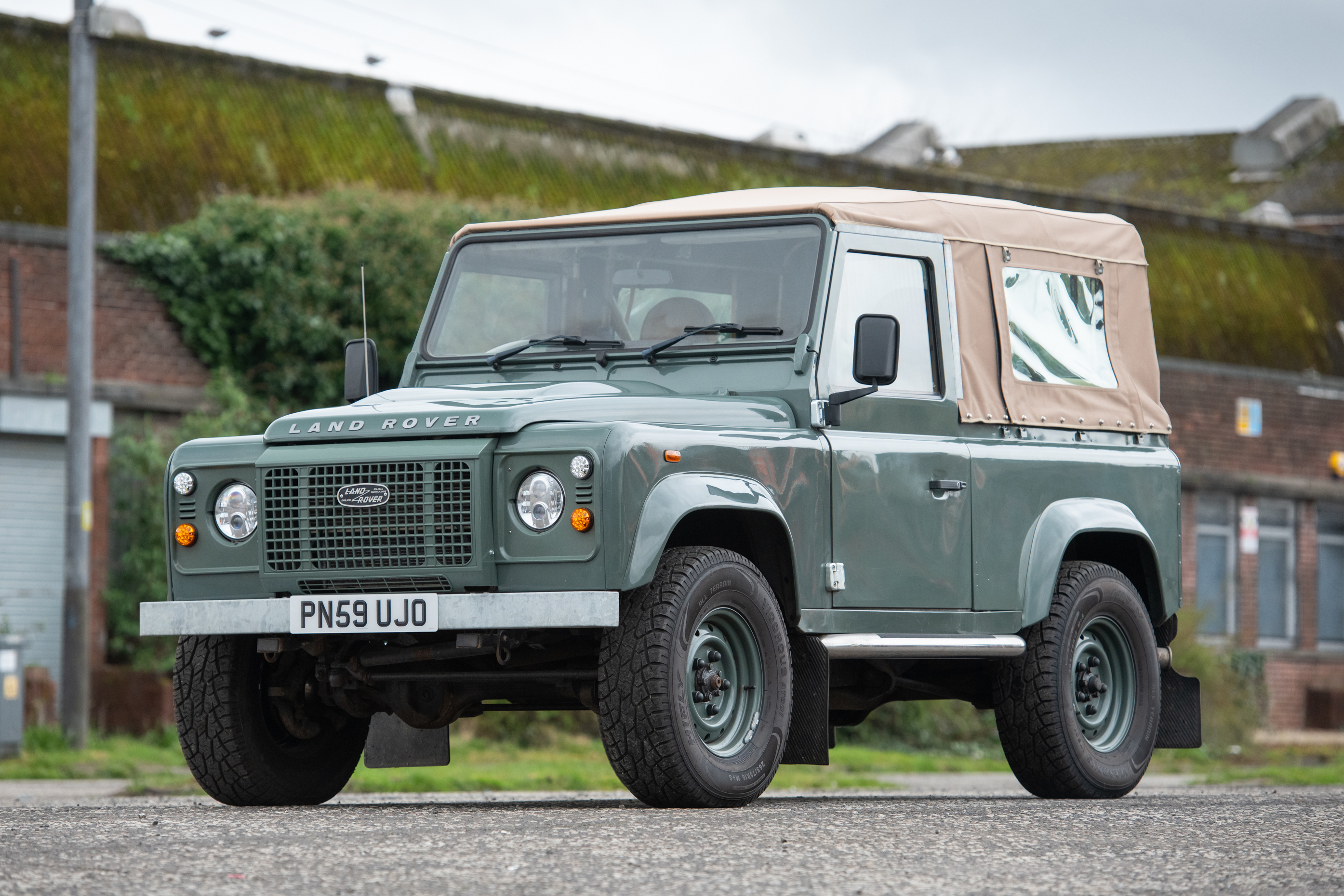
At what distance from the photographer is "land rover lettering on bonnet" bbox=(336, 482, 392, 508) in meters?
7.99

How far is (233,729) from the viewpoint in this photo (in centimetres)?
873

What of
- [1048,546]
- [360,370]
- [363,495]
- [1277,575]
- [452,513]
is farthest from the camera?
[1277,575]

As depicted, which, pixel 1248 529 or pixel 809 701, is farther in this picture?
pixel 1248 529

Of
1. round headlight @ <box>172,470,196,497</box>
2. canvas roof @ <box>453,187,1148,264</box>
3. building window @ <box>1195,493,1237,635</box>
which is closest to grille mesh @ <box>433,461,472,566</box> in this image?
round headlight @ <box>172,470,196,497</box>

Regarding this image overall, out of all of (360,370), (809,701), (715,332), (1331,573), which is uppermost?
(715,332)

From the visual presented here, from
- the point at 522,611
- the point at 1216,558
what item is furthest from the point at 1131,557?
the point at 1216,558

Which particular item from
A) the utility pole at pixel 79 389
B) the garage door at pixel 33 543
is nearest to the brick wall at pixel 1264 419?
the garage door at pixel 33 543

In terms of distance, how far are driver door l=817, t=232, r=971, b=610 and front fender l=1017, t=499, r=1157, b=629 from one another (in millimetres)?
387

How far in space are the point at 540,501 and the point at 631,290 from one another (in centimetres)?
183

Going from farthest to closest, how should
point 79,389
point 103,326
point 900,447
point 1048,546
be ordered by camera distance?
point 103,326 < point 79,389 < point 1048,546 < point 900,447

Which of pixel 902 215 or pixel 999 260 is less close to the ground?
pixel 902 215

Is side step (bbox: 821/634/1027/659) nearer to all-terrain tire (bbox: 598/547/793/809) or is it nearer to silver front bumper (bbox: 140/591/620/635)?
all-terrain tire (bbox: 598/547/793/809)

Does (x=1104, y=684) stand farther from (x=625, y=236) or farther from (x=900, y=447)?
(x=625, y=236)

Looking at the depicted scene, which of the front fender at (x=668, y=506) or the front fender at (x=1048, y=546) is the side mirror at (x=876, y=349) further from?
the front fender at (x=1048, y=546)
